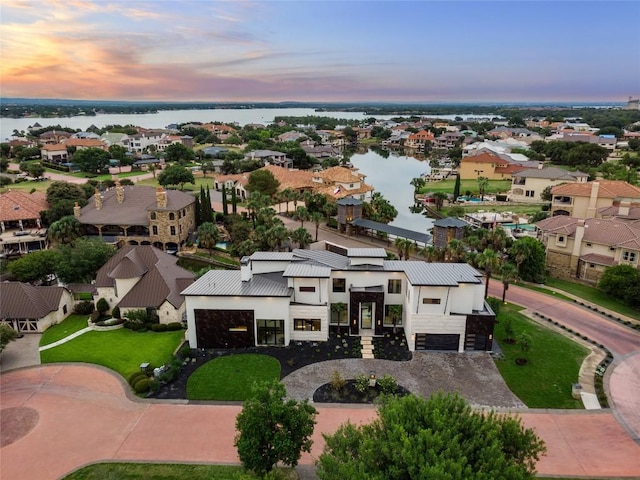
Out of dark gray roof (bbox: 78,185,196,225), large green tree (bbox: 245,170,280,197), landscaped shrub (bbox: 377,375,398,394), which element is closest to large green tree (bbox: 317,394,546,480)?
landscaped shrub (bbox: 377,375,398,394)

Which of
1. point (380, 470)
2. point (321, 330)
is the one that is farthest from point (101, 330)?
point (380, 470)

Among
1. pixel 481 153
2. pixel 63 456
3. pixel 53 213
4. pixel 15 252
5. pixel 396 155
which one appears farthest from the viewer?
pixel 396 155

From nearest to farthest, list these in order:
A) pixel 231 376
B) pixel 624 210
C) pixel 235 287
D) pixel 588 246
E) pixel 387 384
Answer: pixel 387 384, pixel 231 376, pixel 235 287, pixel 588 246, pixel 624 210

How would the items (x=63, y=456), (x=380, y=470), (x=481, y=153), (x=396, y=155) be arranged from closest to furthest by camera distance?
(x=380, y=470)
(x=63, y=456)
(x=481, y=153)
(x=396, y=155)

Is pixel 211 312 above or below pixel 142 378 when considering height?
above

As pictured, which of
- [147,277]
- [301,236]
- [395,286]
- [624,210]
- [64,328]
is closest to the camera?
[395,286]

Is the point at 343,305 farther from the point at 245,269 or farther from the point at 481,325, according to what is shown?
the point at 481,325

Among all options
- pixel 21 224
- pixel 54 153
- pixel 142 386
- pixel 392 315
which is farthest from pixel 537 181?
pixel 54 153

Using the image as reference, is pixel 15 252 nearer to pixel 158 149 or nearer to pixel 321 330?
pixel 321 330

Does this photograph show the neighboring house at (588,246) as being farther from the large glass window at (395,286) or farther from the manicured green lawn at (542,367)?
the large glass window at (395,286)
